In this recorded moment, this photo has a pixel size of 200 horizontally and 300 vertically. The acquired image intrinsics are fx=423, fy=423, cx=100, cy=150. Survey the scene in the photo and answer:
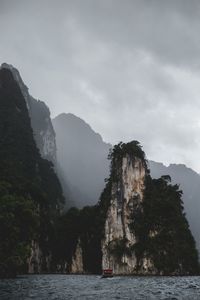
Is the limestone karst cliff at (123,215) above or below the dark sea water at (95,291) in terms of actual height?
above

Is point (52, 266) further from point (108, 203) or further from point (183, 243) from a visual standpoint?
point (183, 243)

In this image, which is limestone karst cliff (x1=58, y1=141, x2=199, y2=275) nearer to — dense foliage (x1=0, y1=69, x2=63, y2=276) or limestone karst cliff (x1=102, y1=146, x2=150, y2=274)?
limestone karst cliff (x1=102, y1=146, x2=150, y2=274)

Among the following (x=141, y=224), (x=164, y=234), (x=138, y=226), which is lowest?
(x=164, y=234)

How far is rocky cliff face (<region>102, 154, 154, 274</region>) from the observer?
334 feet

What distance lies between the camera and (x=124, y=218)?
350ft

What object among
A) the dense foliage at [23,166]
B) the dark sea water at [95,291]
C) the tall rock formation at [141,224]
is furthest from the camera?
the dense foliage at [23,166]

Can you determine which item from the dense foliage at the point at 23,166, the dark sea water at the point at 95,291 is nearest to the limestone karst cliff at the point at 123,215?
the dense foliage at the point at 23,166

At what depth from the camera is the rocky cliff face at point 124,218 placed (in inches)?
4006

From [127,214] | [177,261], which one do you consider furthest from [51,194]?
[177,261]

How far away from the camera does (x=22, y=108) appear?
172625mm

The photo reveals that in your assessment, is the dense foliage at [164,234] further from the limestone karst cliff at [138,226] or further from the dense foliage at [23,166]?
the dense foliage at [23,166]

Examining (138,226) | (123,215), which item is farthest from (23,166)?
(138,226)

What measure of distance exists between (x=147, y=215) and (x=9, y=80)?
97.9 metres

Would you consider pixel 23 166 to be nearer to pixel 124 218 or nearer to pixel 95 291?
pixel 124 218
